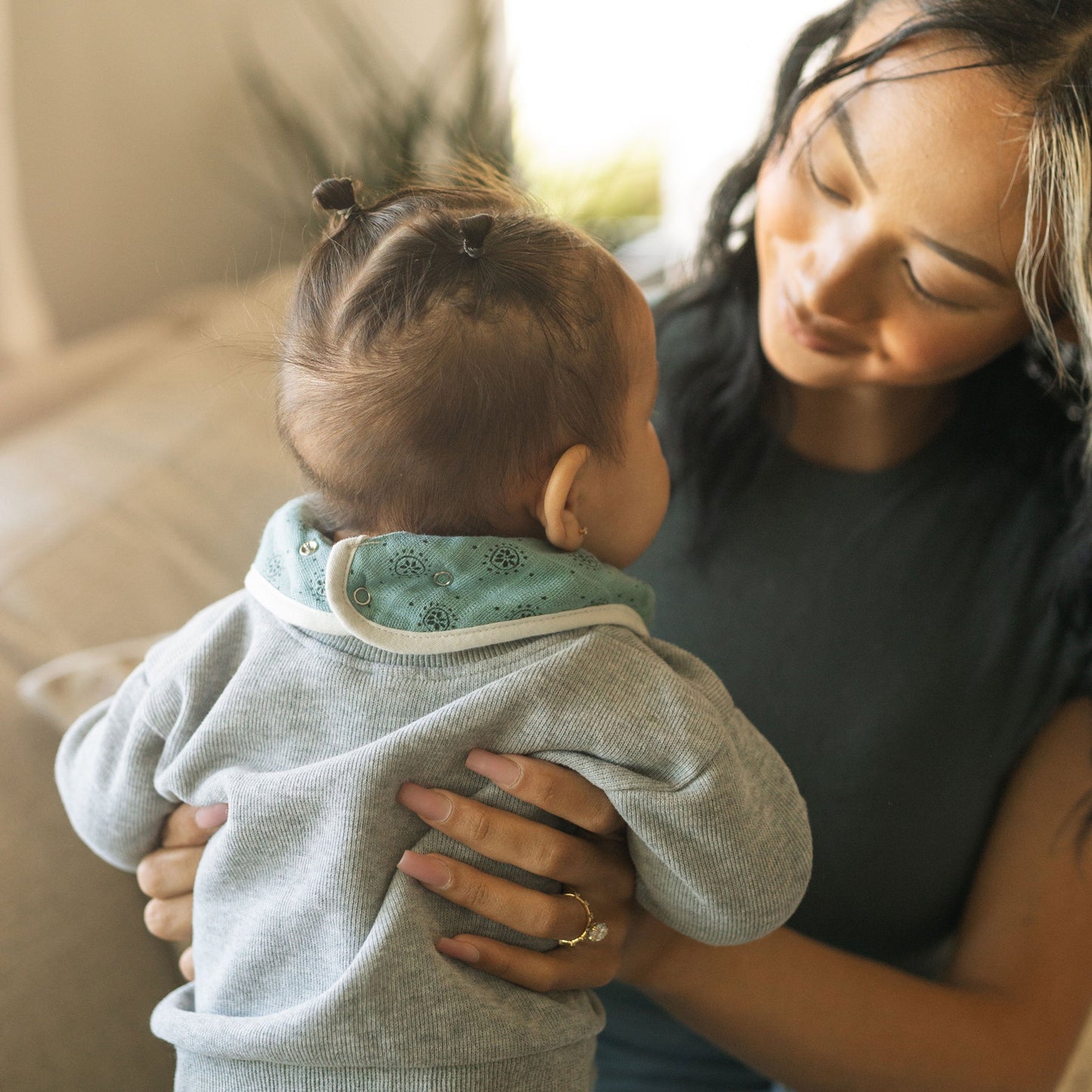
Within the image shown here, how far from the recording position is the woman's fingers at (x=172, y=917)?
0.83 meters

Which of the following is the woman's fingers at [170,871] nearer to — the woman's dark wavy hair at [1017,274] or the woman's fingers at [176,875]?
the woman's fingers at [176,875]

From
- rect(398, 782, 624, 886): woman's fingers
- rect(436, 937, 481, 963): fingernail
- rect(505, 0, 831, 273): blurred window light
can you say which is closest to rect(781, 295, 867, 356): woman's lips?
rect(398, 782, 624, 886): woman's fingers

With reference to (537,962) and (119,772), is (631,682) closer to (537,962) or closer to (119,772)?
(537,962)

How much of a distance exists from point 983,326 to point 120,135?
148 centimetres

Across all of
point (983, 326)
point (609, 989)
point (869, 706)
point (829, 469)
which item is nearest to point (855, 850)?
point (869, 706)

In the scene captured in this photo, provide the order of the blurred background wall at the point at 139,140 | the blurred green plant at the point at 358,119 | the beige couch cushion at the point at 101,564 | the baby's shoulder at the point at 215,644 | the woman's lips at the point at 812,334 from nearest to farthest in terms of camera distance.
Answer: the baby's shoulder at the point at 215,644 → the beige couch cushion at the point at 101,564 → the woman's lips at the point at 812,334 → the blurred background wall at the point at 139,140 → the blurred green plant at the point at 358,119

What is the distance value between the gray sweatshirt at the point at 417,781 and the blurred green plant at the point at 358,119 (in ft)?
4.73

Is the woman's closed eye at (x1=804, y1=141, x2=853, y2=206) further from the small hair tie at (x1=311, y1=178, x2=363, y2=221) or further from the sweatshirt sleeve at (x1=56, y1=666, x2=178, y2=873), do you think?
the sweatshirt sleeve at (x1=56, y1=666, x2=178, y2=873)

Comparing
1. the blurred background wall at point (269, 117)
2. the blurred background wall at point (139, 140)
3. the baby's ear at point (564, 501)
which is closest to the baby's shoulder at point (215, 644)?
the baby's ear at point (564, 501)

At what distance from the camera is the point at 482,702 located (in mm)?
643

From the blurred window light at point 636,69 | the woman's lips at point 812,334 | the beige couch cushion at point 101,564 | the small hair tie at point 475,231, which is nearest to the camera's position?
the small hair tie at point 475,231

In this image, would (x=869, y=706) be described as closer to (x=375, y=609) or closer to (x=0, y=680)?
(x=375, y=609)

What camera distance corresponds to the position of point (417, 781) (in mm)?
673

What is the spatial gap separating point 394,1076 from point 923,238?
778 millimetres
